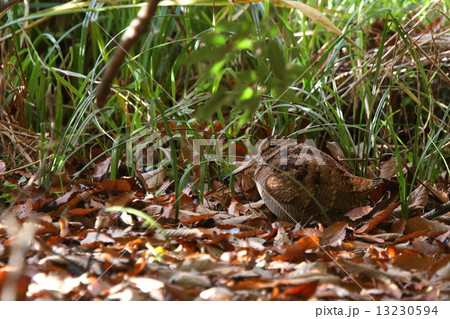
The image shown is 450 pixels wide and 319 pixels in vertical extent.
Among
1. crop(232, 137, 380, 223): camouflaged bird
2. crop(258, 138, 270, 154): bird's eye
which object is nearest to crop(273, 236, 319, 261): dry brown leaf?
crop(232, 137, 380, 223): camouflaged bird

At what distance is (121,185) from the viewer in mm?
1914

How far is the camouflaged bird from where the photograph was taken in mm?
1693

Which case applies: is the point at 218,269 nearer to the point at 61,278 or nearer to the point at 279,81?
the point at 61,278

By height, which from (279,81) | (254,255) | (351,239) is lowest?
(351,239)

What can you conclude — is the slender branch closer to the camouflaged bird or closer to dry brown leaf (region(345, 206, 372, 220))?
the camouflaged bird

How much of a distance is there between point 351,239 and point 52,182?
1162 mm

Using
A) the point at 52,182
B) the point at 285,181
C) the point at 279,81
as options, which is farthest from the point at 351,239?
the point at 52,182

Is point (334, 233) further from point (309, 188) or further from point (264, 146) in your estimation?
point (264, 146)

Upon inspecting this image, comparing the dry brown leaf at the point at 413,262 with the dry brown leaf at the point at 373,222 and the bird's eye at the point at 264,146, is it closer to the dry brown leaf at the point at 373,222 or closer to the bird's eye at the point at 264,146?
the dry brown leaf at the point at 373,222

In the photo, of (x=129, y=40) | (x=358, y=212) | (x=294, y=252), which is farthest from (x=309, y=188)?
(x=129, y=40)

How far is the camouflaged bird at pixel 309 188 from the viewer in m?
1.69

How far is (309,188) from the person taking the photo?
1696mm

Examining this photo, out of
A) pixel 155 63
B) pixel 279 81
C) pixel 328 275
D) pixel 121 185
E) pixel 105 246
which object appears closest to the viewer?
pixel 279 81

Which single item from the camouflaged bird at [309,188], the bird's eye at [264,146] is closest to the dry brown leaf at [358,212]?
the camouflaged bird at [309,188]
